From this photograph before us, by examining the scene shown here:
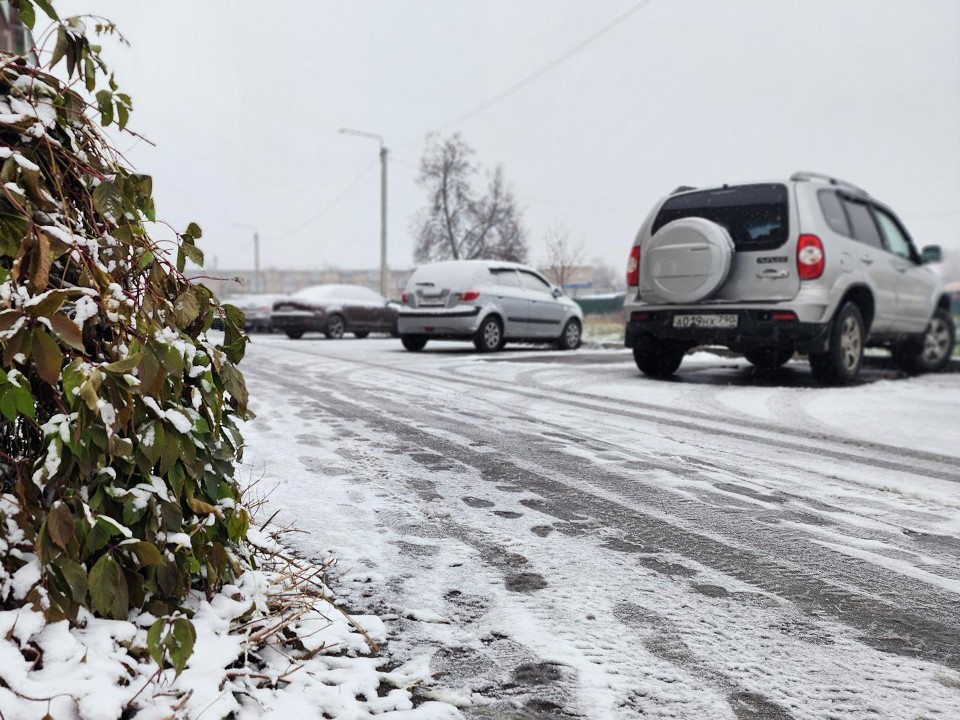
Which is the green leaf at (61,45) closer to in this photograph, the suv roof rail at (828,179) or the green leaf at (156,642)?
the green leaf at (156,642)

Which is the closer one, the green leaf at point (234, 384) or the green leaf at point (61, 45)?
the green leaf at point (61, 45)

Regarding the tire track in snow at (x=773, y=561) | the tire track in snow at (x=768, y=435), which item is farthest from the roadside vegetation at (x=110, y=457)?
the tire track in snow at (x=768, y=435)

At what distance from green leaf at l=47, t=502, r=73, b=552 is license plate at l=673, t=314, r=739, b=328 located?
672 centimetres

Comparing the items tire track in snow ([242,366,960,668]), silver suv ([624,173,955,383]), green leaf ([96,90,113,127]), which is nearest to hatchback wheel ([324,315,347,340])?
silver suv ([624,173,955,383])

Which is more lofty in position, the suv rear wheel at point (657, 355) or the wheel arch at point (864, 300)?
the wheel arch at point (864, 300)

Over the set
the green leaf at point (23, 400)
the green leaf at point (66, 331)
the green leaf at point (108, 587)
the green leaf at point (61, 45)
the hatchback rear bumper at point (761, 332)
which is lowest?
the green leaf at point (108, 587)

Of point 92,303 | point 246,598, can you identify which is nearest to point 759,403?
point 246,598

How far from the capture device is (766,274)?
7410mm

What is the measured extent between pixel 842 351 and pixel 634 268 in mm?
2119

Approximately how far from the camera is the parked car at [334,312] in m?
18.0

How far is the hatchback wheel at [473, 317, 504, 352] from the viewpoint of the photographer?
12398 millimetres

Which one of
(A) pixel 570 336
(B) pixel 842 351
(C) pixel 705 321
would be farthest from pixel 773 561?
(A) pixel 570 336

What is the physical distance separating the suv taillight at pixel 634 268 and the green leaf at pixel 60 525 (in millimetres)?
7176

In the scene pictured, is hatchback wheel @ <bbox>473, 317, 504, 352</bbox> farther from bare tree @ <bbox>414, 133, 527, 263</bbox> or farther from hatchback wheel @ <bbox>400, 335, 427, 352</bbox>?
bare tree @ <bbox>414, 133, 527, 263</bbox>
